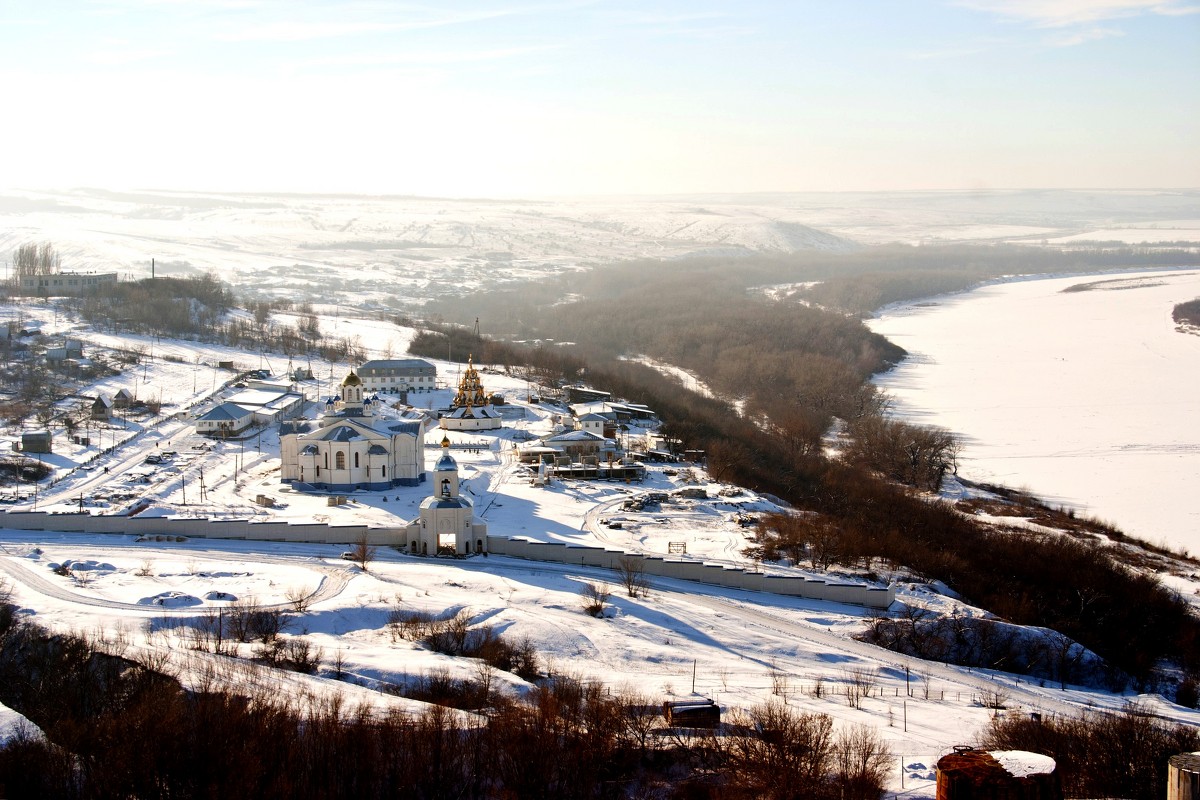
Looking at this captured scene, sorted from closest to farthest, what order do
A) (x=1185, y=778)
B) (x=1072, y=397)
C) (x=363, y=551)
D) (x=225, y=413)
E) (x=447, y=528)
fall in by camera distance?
1. (x=1185, y=778)
2. (x=363, y=551)
3. (x=447, y=528)
4. (x=225, y=413)
5. (x=1072, y=397)

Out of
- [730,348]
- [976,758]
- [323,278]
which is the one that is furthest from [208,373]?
[323,278]

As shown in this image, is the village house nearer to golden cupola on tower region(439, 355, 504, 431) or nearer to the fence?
golden cupola on tower region(439, 355, 504, 431)

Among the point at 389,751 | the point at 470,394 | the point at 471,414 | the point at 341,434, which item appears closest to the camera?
the point at 389,751

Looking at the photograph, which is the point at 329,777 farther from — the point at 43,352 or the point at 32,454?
the point at 43,352

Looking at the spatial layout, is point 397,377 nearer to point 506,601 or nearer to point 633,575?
point 633,575

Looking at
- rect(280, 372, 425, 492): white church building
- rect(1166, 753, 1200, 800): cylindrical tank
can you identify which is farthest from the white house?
rect(1166, 753, 1200, 800): cylindrical tank

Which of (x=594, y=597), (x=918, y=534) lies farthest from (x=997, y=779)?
(x=918, y=534)

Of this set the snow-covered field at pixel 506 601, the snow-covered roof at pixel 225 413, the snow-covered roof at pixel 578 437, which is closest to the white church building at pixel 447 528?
the snow-covered field at pixel 506 601
